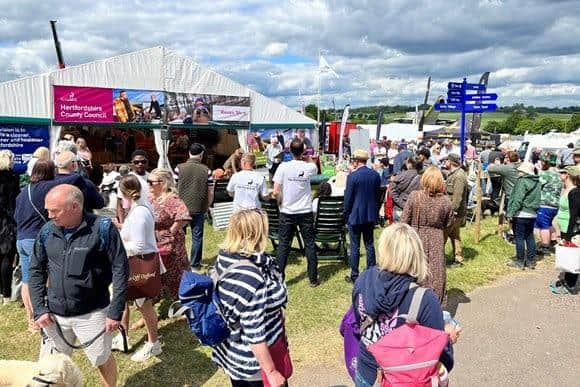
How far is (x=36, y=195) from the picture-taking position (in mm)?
4191

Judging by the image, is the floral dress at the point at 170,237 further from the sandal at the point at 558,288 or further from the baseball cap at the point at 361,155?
the sandal at the point at 558,288

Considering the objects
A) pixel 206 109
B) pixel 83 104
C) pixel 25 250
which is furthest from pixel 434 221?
pixel 206 109

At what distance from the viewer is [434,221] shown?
4910mm

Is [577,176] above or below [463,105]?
below

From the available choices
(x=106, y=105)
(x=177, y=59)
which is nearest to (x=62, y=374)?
(x=106, y=105)

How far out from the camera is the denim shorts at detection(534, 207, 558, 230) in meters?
7.89

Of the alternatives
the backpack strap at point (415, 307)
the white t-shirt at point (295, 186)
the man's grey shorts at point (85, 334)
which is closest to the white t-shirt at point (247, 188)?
the white t-shirt at point (295, 186)

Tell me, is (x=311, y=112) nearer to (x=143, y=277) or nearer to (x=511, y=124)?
(x=511, y=124)

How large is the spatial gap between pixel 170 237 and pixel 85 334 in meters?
1.86

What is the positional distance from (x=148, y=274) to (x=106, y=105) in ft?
35.9

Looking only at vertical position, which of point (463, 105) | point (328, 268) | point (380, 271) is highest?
point (463, 105)

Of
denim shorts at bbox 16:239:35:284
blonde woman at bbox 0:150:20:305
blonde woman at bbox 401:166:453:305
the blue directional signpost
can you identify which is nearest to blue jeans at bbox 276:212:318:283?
blonde woman at bbox 401:166:453:305

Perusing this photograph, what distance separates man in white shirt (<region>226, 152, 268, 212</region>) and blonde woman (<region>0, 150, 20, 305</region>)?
7.96ft

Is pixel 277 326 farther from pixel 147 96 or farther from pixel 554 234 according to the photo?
pixel 147 96
